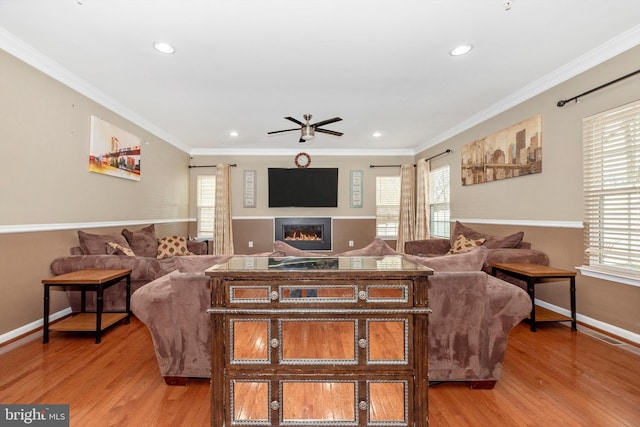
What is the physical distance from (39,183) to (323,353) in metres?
3.51

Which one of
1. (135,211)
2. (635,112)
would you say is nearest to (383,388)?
(635,112)

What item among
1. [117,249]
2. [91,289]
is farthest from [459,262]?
[117,249]

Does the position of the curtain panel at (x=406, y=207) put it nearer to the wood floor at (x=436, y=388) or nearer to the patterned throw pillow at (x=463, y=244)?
the patterned throw pillow at (x=463, y=244)

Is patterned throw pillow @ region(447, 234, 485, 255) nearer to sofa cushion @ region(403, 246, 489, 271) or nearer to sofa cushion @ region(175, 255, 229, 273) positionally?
sofa cushion @ region(403, 246, 489, 271)

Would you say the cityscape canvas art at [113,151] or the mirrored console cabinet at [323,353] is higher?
the cityscape canvas art at [113,151]

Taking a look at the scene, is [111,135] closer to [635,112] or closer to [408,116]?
[408,116]

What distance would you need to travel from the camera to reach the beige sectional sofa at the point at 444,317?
202 cm

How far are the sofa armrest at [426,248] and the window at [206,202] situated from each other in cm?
476

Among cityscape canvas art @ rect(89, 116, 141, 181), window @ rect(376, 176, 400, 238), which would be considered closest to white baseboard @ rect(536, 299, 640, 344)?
window @ rect(376, 176, 400, 238)

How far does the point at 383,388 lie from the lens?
1520 millimetres

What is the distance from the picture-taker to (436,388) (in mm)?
2178

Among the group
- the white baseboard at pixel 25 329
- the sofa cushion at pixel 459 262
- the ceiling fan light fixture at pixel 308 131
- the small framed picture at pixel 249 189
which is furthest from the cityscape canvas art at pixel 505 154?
the white baseboard at pixel 25 329

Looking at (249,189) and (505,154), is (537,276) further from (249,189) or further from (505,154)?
(249,189)

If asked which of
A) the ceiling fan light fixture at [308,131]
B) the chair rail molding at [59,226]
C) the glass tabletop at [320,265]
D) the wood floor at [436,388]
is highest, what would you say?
the ceiling fan light fixture at [308,131]
